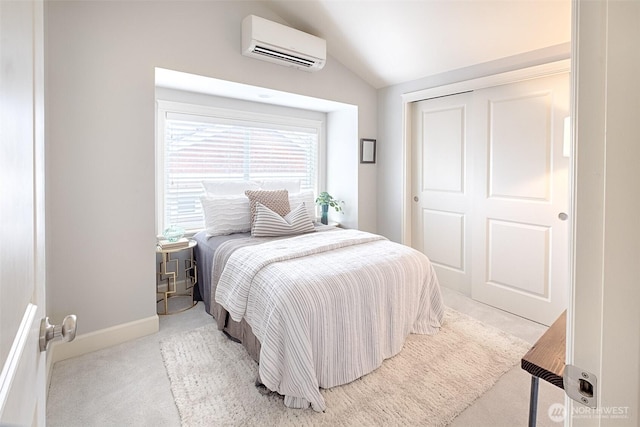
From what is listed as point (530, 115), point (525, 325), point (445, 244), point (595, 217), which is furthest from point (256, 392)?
point (530, 115)

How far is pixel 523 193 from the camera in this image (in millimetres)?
2840

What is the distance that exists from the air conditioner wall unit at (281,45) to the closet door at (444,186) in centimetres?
134

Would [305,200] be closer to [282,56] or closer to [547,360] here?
[282,56]

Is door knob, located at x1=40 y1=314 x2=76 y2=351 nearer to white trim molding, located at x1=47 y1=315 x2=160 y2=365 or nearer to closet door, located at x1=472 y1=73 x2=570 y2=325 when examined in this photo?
white trim molding, located at x1=47 y1=315 x2=160 y2=365

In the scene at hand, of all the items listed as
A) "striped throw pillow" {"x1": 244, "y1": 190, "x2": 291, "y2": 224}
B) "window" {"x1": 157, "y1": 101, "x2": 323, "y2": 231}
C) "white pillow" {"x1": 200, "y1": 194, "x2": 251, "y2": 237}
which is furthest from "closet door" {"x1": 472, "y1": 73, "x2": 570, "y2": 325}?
"white pillow" {"x1": 200, "y1": 194, "x2": 251, "y2": 237}

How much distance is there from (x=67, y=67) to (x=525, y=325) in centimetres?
398

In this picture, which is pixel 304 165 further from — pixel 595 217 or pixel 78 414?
pixel 595 217

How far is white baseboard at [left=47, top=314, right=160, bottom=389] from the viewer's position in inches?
84.6

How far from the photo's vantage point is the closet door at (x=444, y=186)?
335 centimetres

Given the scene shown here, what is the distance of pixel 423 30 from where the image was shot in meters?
2.89

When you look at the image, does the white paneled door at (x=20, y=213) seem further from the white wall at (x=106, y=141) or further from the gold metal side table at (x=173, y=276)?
the gold metal side table at (x=173, y=276)

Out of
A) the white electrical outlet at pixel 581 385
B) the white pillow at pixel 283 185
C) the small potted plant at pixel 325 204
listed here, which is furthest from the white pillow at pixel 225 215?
the white electrical outlet at pixel 581 385

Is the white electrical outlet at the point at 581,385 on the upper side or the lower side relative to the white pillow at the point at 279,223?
lower

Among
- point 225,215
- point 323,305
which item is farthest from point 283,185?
point 323,305
